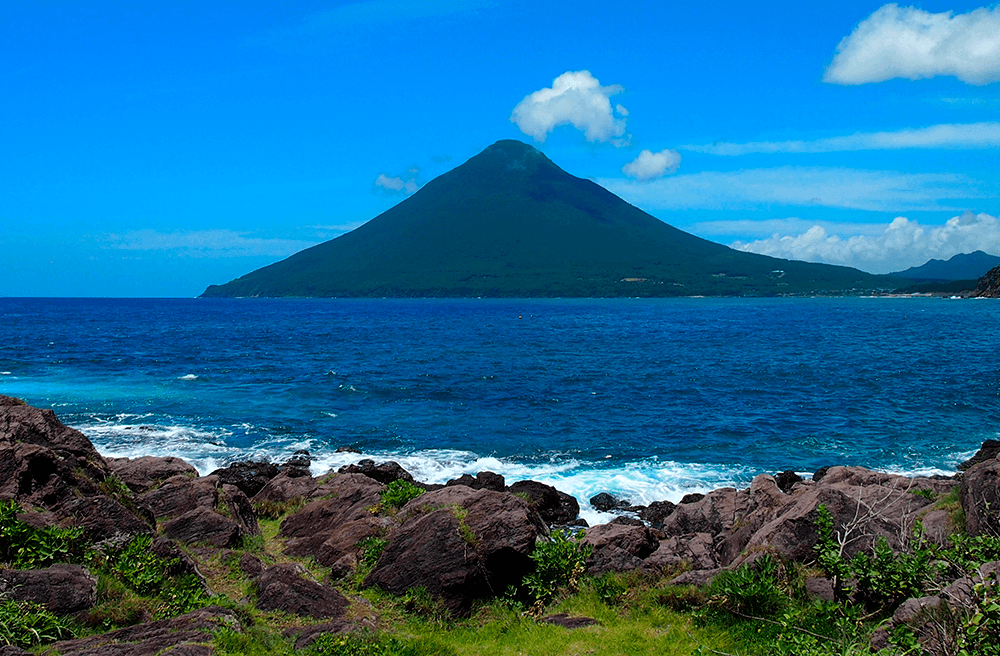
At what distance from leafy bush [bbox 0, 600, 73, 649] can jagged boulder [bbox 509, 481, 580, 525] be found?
12065 millimetres

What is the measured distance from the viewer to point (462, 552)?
1104 centimetres

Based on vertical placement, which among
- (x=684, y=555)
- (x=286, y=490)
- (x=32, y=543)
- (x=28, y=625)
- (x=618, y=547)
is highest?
(x=32, y=543)

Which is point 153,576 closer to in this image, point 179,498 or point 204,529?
point 204,529

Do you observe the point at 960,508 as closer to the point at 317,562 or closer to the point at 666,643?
the point at 666,643

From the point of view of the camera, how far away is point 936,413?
32250 millimetres

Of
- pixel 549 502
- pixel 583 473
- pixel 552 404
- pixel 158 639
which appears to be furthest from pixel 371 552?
pixel 552 404

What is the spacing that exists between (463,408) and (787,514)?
81.3 ft

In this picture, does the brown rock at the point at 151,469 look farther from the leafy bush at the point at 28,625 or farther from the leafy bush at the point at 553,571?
the leafy bush at the point at 553,571

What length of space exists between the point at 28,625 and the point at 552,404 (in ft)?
97.1

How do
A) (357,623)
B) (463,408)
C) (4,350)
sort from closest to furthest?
(357,623) < (463,408) < (4,350)

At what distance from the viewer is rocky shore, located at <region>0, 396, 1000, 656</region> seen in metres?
8.54

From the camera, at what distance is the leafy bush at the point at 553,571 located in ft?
36.3

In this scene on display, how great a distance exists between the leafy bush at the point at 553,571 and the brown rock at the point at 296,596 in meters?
3.20

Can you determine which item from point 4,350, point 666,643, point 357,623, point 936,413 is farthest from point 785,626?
point 4,350
